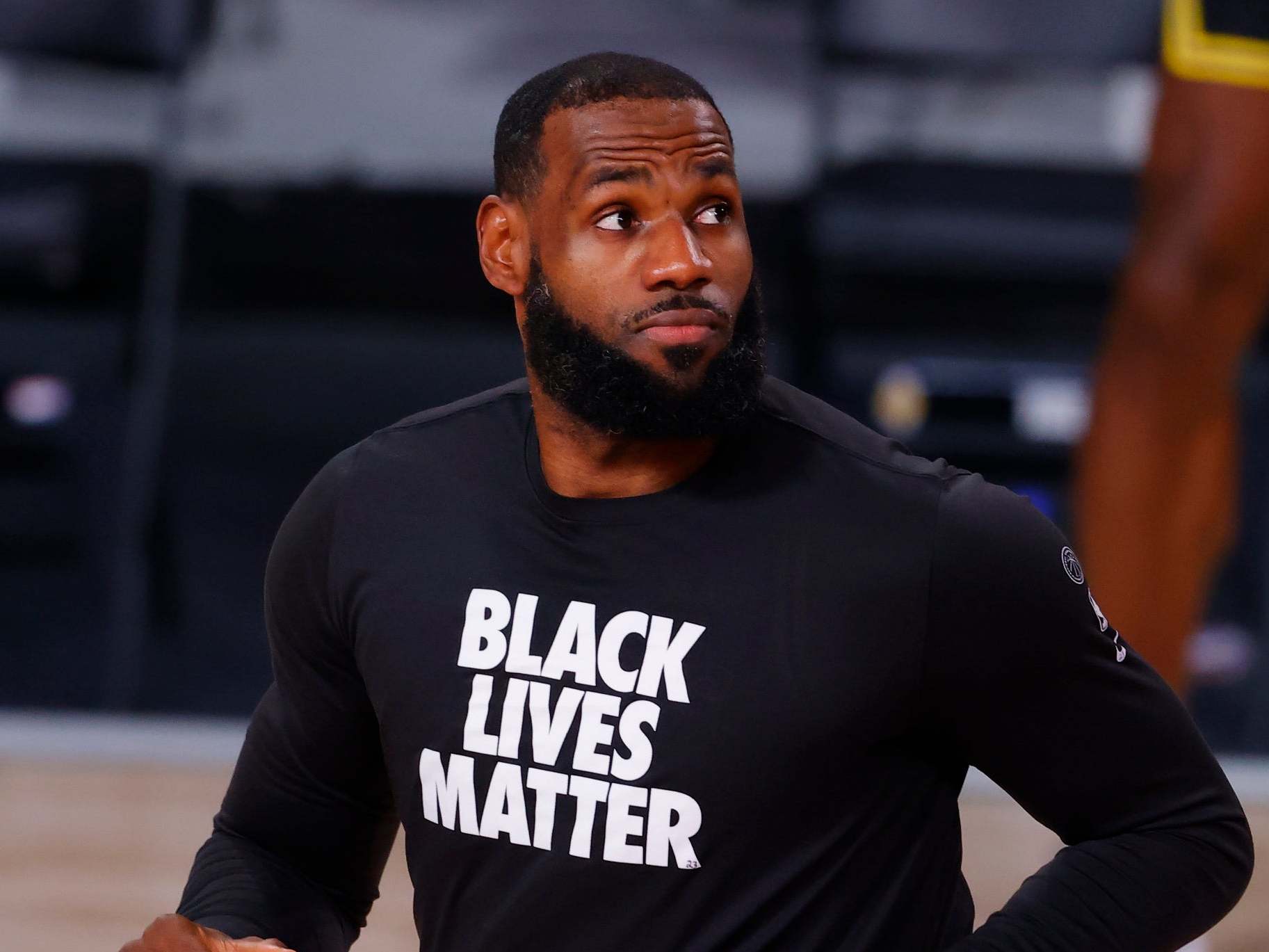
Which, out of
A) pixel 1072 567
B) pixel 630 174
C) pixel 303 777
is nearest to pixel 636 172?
pixel 630 174

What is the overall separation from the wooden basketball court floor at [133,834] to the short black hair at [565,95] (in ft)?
4.04

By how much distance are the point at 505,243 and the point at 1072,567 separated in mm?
429

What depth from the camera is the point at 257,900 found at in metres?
1.19

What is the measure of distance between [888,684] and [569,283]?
0.32 meters

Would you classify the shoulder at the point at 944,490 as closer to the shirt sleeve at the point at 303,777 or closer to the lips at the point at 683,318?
the lips at the point at 683,318

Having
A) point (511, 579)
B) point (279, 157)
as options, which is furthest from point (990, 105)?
point (511, 579)

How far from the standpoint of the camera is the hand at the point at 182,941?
106 cm

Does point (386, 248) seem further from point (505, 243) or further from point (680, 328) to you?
point (680, 328)

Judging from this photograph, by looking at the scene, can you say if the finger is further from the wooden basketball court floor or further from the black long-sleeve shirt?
the wooden basketball court floor

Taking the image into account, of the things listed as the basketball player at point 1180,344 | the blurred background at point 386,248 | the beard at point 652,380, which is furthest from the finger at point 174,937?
the blurred background at point 386,248

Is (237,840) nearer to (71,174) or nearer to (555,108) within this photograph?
(555,108)

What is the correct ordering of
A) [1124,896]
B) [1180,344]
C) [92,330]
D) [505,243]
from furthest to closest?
[92,330]
[1180,344]
[505,243]
[1124,896]

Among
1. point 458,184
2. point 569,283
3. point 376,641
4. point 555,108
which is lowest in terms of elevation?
point 376,641

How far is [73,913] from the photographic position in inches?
87.5
